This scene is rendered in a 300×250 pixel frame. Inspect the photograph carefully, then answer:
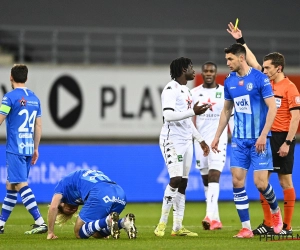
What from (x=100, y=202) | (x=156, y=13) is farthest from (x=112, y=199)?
(x=156, y=13)

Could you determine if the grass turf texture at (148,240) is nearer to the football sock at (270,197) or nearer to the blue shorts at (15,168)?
the football sock at (270,197)

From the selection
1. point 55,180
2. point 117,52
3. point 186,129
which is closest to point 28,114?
point 186,129

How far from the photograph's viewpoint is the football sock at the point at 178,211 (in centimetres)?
966

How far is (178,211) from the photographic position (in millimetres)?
9766

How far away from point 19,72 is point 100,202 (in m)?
2.24

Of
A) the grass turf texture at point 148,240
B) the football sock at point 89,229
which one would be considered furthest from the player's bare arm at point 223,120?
the football sock at point 89,229

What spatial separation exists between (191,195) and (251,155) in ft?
30.7

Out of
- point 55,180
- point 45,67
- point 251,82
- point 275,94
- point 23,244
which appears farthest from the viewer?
point 45,67

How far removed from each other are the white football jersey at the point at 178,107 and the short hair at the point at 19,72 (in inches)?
71.7

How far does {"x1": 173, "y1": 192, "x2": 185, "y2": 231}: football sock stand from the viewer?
966cm

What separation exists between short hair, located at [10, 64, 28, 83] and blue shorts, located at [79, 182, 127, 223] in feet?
6.50

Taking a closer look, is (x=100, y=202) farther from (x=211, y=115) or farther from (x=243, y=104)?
(x=211, y=115)

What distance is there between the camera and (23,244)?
8.27m

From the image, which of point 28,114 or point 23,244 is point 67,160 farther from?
point 23,244
